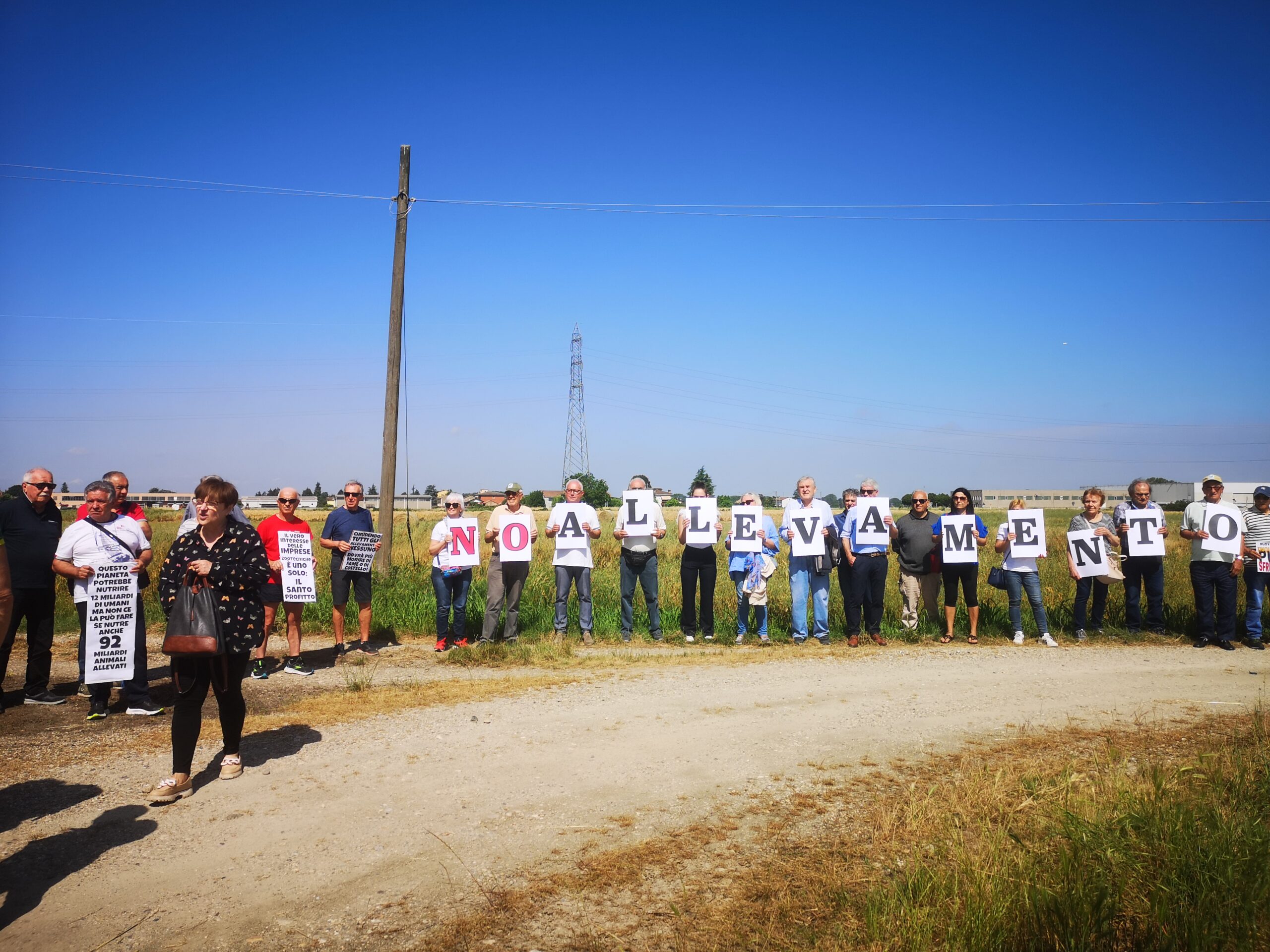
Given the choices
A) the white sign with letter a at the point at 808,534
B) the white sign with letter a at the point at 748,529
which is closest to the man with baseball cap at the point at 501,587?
the white sign with letter a at the point at 748,529

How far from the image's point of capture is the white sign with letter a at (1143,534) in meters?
13.4

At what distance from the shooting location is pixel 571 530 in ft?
42.0

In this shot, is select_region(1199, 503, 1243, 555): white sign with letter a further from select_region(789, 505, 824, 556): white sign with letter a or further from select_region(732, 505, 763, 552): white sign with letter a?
select_region(732, 505, 763, 552): white sign with letter a

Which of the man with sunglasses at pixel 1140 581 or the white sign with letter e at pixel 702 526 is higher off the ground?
the white sign with letter e at pixel 702 526

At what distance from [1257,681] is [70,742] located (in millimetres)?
12390

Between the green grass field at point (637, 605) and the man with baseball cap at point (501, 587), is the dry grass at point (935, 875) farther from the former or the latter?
the green grass field at point (637, 605)

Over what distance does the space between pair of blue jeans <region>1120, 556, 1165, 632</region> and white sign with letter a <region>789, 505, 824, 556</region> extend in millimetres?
5140

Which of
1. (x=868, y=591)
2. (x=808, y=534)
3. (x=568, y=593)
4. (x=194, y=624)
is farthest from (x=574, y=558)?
(x=194, y=624)

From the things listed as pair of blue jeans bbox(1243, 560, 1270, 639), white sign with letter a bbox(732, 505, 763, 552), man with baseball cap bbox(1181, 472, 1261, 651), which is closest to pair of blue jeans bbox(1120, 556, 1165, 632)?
man with baseball cap bbox(1181, 472, 1261, 651)

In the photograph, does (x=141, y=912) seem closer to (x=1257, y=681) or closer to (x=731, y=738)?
(x=731, y=738)

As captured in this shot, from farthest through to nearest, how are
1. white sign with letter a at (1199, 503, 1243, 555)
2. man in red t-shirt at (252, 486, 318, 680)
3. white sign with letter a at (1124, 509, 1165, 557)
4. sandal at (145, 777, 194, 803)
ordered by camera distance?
white sign with letter a at (1124, 509, 1165, 557) → white sign with letter a at (1199, 503, 1243, 555) → man in red t-shirt at (252, 486, 318, 680) → sandal at (145, 777, 194, 803)

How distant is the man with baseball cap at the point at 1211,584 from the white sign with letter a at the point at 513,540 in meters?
9.69

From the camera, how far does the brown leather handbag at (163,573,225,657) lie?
6.00 metres

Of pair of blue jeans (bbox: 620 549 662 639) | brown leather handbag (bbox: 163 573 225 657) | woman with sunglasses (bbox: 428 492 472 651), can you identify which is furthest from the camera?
pair of blue jeans (bbox: 620 549 662 639)
